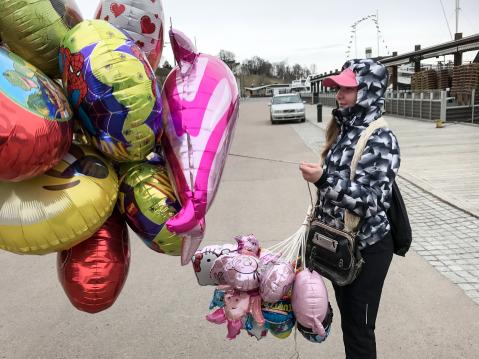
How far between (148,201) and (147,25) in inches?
31.2

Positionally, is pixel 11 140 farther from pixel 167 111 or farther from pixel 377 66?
pixel 377 66

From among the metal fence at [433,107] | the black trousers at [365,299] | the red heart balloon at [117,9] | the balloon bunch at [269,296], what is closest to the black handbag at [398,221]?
the black trousers at [365,299]

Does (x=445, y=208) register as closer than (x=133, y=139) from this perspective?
No

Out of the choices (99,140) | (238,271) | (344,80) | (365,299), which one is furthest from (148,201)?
(365,299)

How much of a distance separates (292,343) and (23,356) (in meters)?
1.88

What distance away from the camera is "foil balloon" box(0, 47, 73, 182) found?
1.34 metres

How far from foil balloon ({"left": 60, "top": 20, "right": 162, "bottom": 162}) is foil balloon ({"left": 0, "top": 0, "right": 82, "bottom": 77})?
7 cm

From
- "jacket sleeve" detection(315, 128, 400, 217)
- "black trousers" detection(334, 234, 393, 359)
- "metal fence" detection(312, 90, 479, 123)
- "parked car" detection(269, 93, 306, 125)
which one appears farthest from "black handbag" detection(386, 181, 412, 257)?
"parked car" detection(269, 93, 306, 125)

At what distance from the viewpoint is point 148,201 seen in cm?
174

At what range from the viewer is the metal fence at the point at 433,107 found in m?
16.1

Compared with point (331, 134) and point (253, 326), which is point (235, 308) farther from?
point (331, 134)

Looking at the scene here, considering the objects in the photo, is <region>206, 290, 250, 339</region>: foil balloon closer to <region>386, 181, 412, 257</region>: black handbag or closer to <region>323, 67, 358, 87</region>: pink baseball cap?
<region>386, 181, 412, 257</region>: black handbag

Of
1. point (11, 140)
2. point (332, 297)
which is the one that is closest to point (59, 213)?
point (11, 140)

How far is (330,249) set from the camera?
2.11 m
